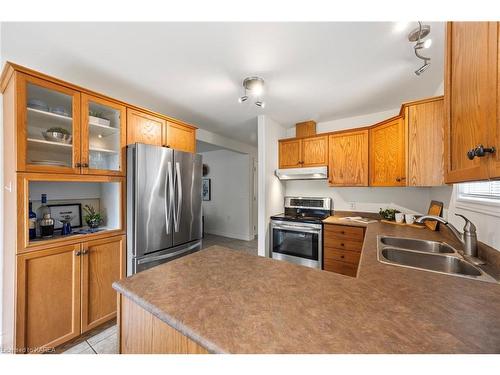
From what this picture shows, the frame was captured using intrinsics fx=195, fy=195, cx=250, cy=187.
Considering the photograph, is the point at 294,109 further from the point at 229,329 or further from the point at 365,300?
the point at 229,329

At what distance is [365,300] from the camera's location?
27.3 inches

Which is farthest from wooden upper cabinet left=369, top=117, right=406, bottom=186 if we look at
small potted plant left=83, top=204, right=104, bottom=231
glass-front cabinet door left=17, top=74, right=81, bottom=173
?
small potted plant left=83, top=204, right=104, bottom=231

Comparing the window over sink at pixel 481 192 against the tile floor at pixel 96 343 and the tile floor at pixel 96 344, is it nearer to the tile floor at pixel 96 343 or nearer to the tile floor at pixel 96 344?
the tile floor at pixel 96 343

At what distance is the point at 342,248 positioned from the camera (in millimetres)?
2465

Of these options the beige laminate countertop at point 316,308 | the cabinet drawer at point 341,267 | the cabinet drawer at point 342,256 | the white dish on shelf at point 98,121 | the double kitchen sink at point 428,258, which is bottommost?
the cabinet drawer at point 341,267

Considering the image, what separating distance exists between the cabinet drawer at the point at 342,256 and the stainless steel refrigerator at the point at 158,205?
1742mm

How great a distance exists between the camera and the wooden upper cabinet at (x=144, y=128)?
6.72ft

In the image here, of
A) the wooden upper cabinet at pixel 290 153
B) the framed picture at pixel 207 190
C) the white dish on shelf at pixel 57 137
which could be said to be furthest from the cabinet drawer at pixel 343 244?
the framed picture at pixel 207 190

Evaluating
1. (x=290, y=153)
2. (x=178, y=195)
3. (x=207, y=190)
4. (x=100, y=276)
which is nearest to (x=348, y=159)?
(x=290, y=153)

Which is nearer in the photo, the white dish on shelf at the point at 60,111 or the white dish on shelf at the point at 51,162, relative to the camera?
the white dish on shelf at the point at 51,162

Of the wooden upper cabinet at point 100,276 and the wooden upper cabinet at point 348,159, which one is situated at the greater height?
the wooden upper cabinet at point 348,159

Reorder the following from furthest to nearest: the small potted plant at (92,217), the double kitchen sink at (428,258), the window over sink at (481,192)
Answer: the small potted plant at (92,217) → the window over sink at (481,192) → the double kitchen sink at (428,258)
